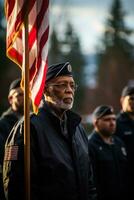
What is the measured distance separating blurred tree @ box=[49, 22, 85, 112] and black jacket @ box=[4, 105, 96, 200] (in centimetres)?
4871

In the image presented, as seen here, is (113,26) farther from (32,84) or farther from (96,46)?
(32,84)

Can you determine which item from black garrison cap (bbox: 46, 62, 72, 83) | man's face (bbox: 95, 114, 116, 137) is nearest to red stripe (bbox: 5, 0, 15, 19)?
black garrison cap (bbox: 46, 62, 72, 83)

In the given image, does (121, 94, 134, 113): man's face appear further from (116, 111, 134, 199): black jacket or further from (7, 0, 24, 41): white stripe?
(7, 0, 24, 41): white stripe

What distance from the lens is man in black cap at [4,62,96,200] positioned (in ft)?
16.5

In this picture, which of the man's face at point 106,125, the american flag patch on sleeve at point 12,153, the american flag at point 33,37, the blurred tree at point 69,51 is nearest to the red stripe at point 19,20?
the american flag at point 33,37

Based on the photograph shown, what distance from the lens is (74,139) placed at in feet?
18.0

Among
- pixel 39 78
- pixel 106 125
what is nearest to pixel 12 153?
pixel 39 78

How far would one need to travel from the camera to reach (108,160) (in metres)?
7.91

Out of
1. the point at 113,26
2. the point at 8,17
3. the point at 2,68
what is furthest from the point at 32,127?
the point at 113,26

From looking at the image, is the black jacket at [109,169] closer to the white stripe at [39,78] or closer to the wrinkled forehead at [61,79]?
the wrinkled forehead at [61,79]

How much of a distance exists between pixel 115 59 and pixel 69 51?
8.93 m

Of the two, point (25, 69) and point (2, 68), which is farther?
point (2, 68)

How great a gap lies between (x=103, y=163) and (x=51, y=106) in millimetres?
2544

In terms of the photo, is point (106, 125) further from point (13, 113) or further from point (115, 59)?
point (115, 59)
